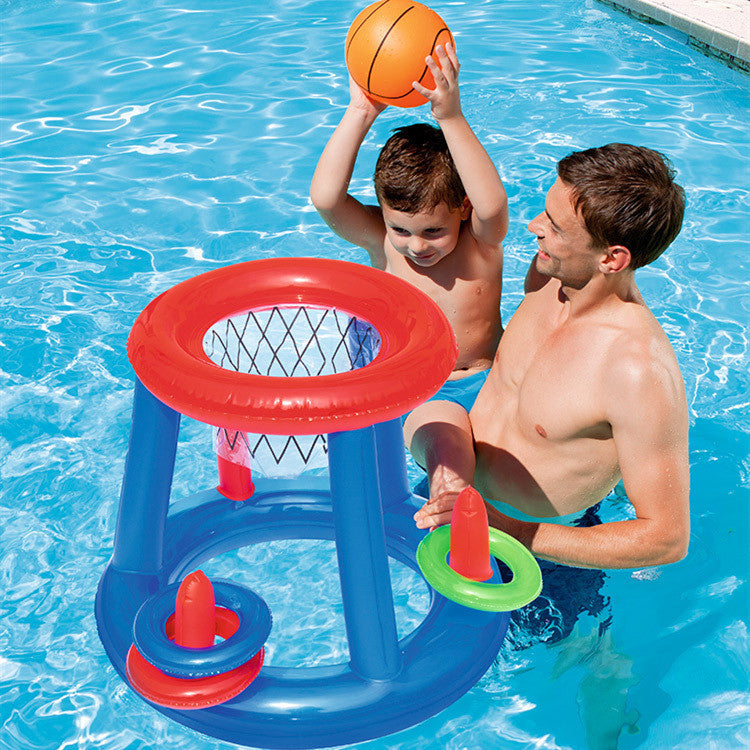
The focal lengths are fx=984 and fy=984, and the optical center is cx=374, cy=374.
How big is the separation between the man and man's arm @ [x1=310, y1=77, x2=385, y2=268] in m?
0.96

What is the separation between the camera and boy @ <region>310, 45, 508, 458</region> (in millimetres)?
3709

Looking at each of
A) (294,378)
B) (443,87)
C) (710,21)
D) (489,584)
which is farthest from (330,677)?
(710,21)

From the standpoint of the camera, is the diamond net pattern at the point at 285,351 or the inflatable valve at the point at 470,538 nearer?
the inflatable valve at the point at 470,538

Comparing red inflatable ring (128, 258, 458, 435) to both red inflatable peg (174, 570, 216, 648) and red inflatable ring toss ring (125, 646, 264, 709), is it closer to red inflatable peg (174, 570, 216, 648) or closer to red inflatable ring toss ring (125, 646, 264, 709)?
red inflatable peg (174, 570, 216, 648)

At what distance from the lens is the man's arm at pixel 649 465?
Result: 9.98 feet

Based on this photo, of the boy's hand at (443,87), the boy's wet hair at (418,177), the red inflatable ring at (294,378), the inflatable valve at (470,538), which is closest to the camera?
the red inflatable ring at (294,378)

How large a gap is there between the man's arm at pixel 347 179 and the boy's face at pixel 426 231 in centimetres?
22

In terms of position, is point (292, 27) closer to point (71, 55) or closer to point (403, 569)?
point (71, 55)

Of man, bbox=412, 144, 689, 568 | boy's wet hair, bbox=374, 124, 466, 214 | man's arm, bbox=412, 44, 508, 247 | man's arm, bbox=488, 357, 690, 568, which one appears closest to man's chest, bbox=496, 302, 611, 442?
man, bbox=412, 144, 689, 568

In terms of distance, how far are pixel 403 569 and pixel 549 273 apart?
1.87 meters

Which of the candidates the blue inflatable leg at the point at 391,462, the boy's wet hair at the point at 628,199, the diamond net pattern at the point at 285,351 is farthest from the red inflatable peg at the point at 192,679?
the boy's wet hair at the point at 628,199

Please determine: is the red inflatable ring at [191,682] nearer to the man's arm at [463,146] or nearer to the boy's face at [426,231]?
the boy's face at [426,231]

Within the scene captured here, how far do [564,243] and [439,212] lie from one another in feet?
2.70

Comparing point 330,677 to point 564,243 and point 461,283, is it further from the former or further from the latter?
point 461,283
